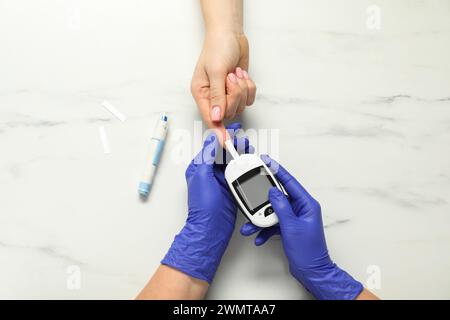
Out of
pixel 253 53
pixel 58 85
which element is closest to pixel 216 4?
pixel 253 53

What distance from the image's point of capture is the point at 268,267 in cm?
80

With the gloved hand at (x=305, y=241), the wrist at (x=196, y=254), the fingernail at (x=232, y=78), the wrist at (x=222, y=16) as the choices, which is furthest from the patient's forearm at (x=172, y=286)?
the wrist at (x=222, y=16)

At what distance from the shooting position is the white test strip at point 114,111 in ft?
2.73

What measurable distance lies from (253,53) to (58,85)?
39 cm

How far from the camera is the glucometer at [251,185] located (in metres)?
0.75

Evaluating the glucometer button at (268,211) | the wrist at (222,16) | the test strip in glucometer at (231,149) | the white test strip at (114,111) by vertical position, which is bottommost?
the glucometer button at (268,211)

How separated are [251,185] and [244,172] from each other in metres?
0.03

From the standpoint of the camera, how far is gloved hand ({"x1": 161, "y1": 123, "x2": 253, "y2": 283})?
77 cm

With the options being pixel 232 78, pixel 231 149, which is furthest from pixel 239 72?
pixel 231 149

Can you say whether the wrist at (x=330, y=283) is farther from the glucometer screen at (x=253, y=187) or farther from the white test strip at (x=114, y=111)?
the white test strip at (x=114, y=111)

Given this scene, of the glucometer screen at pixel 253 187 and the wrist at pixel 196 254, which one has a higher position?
the glucometer screen at pixel 253 187

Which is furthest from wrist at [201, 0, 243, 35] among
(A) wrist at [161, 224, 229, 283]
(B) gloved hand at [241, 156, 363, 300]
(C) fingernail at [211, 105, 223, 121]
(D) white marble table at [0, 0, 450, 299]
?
(A) wrist at [161, 224, 229, 283]

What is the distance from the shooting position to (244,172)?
744 mm

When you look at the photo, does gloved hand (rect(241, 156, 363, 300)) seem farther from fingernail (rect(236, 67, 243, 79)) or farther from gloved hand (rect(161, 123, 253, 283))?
fingernail (rect(236, 67, 243, 79))
